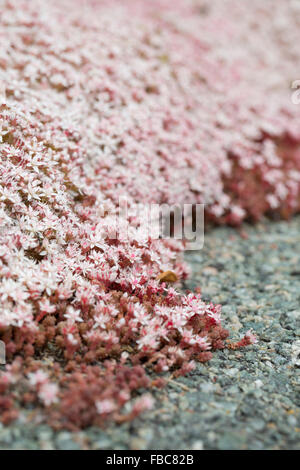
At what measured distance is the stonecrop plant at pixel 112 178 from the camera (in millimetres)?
5168

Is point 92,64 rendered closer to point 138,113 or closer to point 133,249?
point 138,113

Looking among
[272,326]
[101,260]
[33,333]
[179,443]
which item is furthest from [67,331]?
[272,326]

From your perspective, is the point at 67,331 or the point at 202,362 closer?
the point at 67,331

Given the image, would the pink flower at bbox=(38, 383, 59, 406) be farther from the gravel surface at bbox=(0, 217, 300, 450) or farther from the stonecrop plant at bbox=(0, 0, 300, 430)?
the gravel surface at bbox=(0, 217, 300, 450)

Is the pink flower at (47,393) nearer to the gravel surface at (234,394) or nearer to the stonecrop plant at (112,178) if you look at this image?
the stonecrop plant at (112,178)

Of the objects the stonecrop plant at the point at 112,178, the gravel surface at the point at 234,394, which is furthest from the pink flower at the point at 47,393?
the gravel surface at the point at 234,394

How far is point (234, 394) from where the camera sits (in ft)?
17.5

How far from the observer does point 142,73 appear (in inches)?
415

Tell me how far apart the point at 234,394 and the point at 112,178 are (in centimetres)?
440

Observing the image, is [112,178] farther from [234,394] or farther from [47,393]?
[47,393]

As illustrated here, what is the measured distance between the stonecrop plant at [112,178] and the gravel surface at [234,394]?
187 mm

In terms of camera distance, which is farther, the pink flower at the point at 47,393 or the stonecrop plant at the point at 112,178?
the stonecrop plant at the point at 112,178

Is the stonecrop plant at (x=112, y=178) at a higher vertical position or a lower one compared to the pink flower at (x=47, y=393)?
higher

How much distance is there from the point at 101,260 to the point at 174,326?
4.56 feet
